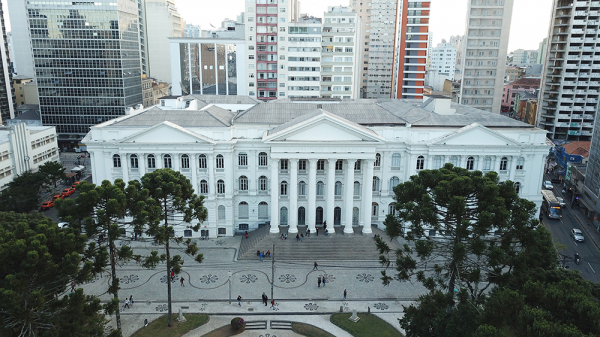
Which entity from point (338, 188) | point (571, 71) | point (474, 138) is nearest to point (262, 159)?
point (338, 188)

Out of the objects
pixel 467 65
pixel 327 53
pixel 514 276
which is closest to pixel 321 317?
pixel 514 276

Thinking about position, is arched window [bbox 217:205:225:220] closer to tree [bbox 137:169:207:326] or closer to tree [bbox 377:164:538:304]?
tree [bbox 137:169:207:326]

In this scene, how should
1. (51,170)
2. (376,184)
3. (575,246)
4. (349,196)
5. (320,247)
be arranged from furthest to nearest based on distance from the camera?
(51,170) → (376,184) → (575,246) → (349,196) → (320,247)

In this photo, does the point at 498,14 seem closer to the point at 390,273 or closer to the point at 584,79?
the point at 584,79

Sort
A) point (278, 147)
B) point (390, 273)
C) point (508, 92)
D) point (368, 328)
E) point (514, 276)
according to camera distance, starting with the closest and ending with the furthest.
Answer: point (514, 276) → point (368, 328) → point (390, 273) → point (278, 147) → point (508, 92)

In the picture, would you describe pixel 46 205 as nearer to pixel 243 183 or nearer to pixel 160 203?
pixel 243 183

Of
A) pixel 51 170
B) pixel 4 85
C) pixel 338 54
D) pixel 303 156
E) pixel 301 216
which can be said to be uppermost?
pixel 338 54

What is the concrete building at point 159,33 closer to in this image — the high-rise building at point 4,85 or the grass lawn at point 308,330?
the high-rise building at point 4,85
